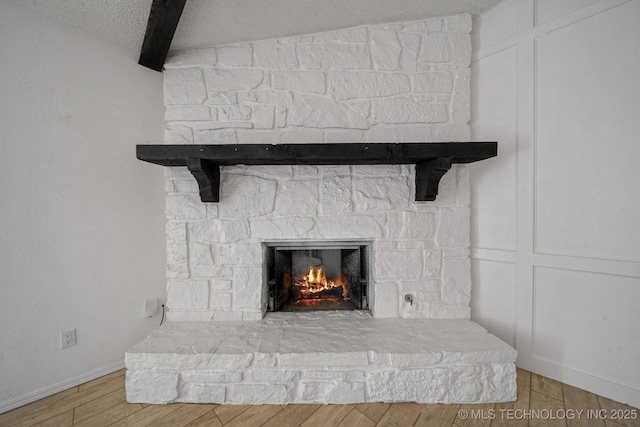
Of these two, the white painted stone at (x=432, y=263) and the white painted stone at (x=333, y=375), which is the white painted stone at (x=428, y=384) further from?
the white painted stone at (x=432, y=263)

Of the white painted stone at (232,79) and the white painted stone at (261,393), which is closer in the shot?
A: the white painted stone at (261,393)

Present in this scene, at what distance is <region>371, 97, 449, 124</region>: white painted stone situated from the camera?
1679mm

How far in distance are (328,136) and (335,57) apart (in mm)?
528

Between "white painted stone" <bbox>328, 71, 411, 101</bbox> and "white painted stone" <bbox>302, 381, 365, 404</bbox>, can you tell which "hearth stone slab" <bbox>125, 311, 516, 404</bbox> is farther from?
"white painted stone" <bbox>328, 71, 411, 101</bbox>

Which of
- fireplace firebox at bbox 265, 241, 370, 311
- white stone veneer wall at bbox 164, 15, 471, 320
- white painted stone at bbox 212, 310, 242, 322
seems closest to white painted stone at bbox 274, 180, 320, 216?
white stone veneer wall at bbox 164, 15, 471, 320

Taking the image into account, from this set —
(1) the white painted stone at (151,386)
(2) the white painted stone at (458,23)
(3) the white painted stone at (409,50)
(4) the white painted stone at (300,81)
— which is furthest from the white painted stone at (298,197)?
(2) the white painted stone at (458,23)

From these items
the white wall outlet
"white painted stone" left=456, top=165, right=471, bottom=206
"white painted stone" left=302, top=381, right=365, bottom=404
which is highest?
"white painted stone" left=456, top=165, right=471, bottom=206

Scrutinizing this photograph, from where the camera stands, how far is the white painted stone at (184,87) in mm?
1678

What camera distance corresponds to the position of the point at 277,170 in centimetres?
168

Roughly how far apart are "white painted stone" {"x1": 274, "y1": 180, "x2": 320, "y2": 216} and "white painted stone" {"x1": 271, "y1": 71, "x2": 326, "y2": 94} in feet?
2.01

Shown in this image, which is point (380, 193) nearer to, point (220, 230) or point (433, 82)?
point (433, 82)

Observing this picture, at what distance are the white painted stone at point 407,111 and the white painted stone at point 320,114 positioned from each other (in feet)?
0.41

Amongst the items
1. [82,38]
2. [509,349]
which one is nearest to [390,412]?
[509,349]

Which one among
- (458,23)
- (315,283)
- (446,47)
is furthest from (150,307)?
(458,23)
